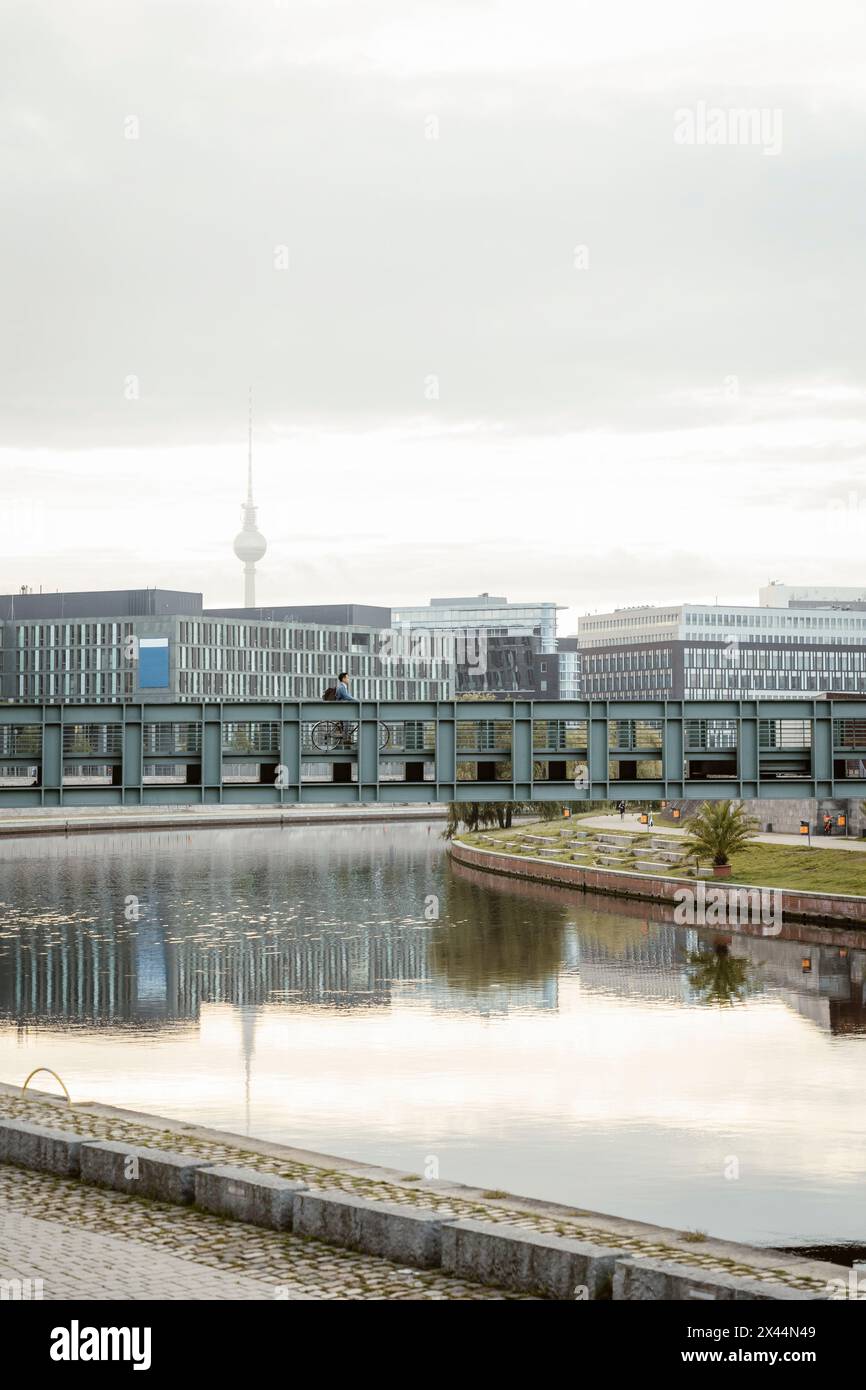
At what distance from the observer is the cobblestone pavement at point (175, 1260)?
1174 cm

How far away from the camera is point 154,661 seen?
173000 millimetres

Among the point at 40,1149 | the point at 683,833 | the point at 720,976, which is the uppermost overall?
the point at 40,1149

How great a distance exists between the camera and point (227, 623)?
7131 inches

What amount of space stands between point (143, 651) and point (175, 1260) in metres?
164

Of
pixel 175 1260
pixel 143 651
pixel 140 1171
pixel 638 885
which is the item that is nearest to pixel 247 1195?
pixel 175 1260

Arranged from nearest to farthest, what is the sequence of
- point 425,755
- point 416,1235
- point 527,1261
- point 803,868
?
point 527,1261 → point 416,1235 → point 425,755 → point 803,868

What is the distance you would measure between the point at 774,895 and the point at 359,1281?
45.9m

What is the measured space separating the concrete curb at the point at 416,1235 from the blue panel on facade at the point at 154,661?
15923 cm

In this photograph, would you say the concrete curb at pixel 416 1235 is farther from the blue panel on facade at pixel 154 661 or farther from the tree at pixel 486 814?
the blue panel on facade at pixel 154 661

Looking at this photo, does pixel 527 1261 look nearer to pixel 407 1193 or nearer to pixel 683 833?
pixel 407 1193

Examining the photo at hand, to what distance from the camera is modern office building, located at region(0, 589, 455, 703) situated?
174 m

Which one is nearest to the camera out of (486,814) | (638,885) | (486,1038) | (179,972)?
(486,1038)

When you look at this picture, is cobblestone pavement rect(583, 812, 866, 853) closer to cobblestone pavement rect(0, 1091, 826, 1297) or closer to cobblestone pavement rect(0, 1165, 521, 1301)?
cobblestone pavement rect(0, 1091, 826, 1297)
